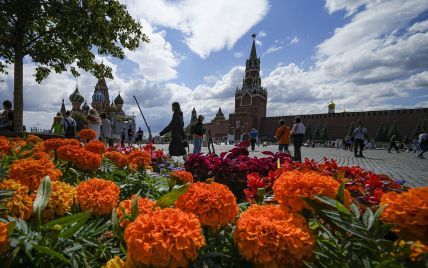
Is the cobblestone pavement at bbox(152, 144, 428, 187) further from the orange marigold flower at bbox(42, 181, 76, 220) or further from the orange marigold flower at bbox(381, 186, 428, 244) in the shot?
the orange marigold flower at bbox(42, 181, 76, 220)

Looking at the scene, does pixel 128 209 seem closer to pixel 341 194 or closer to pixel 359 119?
pixel 341 194

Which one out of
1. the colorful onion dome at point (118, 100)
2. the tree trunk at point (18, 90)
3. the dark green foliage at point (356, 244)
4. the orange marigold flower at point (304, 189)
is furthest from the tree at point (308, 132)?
the dark green foliage at point (356, 244)

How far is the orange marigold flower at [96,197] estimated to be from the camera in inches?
55.1

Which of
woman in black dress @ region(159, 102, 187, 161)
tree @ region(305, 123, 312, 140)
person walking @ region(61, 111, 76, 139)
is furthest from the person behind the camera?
tree @ region(305, 123, 312, 140)

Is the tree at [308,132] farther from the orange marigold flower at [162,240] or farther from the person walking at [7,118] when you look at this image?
the orange marigold flower at [162,240]

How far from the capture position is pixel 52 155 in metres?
3.04

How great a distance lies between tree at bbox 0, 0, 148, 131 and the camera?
8883 mm

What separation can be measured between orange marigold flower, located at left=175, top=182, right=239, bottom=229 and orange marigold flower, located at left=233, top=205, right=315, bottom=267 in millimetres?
156

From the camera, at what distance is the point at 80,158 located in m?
2.16

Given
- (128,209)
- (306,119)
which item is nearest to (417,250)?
(128,209)

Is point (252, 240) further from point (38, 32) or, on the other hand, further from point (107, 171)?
point (38, 32)

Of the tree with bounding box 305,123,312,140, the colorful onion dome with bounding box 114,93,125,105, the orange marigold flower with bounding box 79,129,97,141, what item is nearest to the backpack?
the orange marigold flower with bounding box 79,129,97,141

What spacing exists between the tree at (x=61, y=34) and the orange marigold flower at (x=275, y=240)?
10.0 metres

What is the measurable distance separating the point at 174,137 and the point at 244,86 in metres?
76.6
